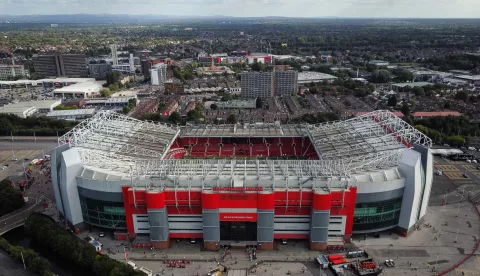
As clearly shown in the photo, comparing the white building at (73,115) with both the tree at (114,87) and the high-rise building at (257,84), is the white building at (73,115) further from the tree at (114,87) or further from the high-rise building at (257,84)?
the high-rise building at (257,84)

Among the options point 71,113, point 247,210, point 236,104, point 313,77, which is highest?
point 247,210

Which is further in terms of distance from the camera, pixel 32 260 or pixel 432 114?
pixel 432 114

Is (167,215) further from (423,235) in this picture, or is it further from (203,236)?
(423,235)

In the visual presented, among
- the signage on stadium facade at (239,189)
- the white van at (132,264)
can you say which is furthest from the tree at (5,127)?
the signage on stadium facade at (239,189)

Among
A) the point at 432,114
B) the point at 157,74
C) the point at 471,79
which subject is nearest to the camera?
the point at 432,114

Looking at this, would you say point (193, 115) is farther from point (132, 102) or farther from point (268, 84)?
point (268, 84)

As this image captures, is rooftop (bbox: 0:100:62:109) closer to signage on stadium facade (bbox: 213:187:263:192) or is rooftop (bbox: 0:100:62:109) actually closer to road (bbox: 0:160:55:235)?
road (bbox: 0:160:55:235)

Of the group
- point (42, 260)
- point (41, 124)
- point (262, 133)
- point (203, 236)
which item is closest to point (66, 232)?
point (42, 260)

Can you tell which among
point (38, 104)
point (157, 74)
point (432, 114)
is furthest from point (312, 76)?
A: point (38, 104)
